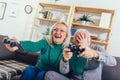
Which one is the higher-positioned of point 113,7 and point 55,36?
point 113,7

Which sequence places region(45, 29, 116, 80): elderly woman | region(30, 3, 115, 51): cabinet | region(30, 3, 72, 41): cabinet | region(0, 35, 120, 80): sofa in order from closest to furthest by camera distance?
region(45, 29, 116, 80): elderly woman → region(0, 35, 120, 80): sofa → region(30, 3, 115, 51): cabinet → region(30, 3, 72, 41): cabinet

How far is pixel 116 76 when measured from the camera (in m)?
2.46

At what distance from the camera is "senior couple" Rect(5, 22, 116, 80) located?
1.83 meters

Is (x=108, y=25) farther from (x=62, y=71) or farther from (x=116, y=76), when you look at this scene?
(x=62, y=71)

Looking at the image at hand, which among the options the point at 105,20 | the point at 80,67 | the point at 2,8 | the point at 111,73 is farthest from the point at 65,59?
the point at 2,8

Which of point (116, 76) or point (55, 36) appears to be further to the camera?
point (116, 76)

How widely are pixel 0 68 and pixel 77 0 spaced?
1842mm

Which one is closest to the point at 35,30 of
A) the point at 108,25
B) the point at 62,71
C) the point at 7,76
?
the point at 108,25

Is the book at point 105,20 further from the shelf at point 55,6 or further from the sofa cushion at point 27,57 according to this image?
the sofa cushion at point 27,57

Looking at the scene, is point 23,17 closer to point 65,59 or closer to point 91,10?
point 91,10

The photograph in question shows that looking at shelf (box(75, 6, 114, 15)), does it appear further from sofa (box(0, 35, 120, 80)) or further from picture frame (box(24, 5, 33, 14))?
sofa (box(0, 35, 120, 80))

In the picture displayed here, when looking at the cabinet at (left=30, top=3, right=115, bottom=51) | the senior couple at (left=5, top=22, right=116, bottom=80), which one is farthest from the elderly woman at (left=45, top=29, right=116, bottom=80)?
the cabinet at (left=30, top=3, right=115, bottom=51)

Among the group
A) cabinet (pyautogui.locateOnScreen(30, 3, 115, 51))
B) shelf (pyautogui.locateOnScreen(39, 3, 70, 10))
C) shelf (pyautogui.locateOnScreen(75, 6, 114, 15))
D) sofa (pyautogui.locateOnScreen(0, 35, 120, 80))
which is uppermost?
shelf (pyautogui.locateOnScreen(39, 3, 70, 10))

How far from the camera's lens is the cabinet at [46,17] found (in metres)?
3.55
